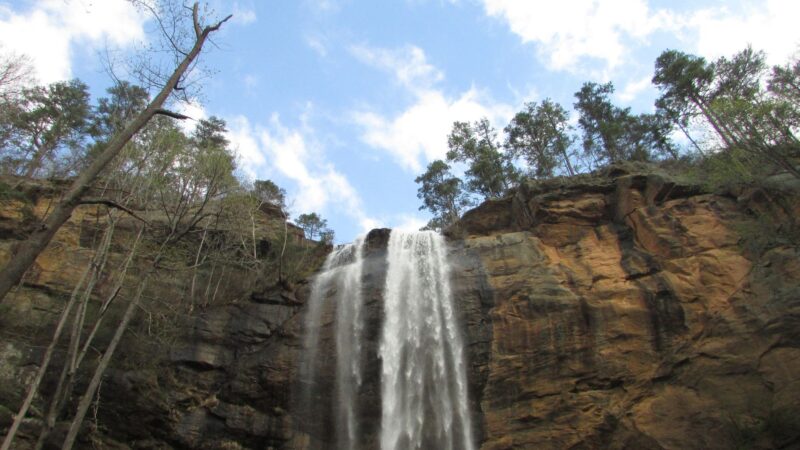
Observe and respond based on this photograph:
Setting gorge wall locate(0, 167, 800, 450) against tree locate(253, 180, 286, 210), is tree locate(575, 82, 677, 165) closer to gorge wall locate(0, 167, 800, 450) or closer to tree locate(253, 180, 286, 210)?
gorge wall locate(0, 167, 800, 450)

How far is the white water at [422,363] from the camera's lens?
51.2ft

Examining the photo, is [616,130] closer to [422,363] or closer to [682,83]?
[682,83]

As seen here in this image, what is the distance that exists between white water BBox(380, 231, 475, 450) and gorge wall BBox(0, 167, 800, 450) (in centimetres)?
46

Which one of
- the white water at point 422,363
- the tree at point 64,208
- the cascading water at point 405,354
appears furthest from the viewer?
the cascading water at point 405,354

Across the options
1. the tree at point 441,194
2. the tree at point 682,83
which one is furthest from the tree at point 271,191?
the tree at point 682,83

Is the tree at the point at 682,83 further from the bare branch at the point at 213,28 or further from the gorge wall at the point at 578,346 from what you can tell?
the bare branch at the point at 213,28

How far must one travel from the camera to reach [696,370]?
1448 cm

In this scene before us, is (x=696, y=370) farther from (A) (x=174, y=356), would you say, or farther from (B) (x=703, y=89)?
(B) (x=703, y=89)

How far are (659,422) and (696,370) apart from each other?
6.59ft

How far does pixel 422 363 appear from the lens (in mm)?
17094

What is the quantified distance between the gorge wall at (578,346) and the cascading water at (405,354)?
38cm

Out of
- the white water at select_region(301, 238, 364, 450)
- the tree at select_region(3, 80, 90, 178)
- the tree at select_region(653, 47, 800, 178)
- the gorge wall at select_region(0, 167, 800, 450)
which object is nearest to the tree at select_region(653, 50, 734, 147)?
the tree at select_region(653, 47, 800, 178)

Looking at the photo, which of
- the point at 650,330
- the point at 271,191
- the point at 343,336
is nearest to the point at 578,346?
the point at 650,330

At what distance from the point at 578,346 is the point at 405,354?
600cm
